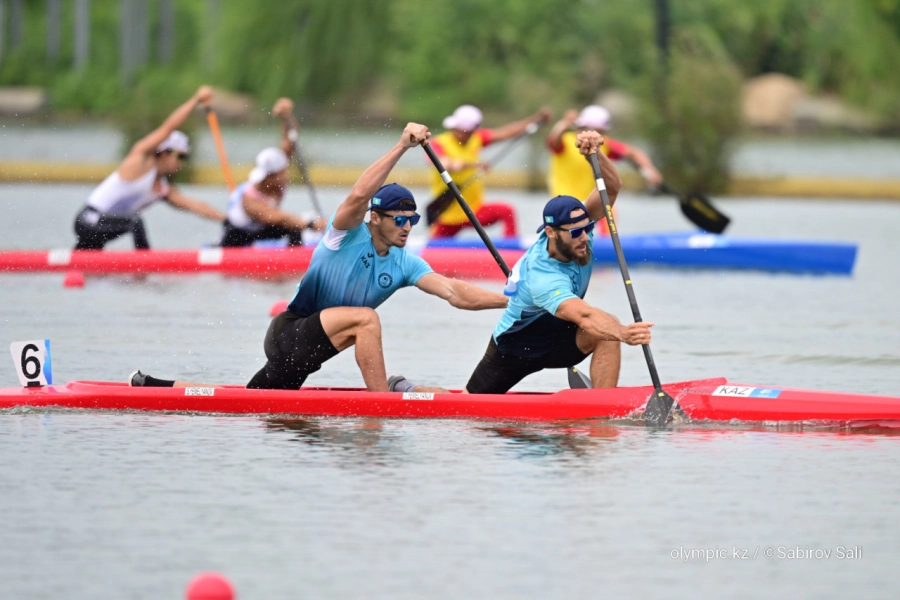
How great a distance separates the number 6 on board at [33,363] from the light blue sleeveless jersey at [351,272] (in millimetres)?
1400

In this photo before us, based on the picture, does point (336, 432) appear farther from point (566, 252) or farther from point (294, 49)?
point (294, 49)

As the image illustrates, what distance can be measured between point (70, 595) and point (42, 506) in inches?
52.6

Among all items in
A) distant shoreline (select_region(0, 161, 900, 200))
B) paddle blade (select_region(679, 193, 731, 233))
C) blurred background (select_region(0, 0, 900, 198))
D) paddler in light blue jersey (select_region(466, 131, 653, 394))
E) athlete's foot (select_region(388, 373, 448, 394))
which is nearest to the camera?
paddler in light blue jersey (select_region(466, 131, 653, 394))

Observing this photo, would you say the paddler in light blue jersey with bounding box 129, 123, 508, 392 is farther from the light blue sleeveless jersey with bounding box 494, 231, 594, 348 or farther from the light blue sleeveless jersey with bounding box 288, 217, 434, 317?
the light blue sleeveless jersey with bounding box 494, 231, 594, 348

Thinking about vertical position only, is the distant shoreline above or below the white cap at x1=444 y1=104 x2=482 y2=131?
above

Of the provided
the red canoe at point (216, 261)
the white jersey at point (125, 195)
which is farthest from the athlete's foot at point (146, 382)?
the red canoe at point (216, 261)

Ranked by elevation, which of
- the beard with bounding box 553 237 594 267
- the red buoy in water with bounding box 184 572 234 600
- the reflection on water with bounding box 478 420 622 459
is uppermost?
the beard with bounding box 553 237 594 267

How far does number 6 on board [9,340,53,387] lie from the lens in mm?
9430

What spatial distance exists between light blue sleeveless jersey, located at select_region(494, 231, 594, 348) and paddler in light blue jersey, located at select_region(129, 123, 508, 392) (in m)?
0.10

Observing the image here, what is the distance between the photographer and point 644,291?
16453 mm

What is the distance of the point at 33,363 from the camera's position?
9492 mm

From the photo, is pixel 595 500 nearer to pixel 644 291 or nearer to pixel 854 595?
pixel 854 595

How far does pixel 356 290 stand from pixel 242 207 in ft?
24.3

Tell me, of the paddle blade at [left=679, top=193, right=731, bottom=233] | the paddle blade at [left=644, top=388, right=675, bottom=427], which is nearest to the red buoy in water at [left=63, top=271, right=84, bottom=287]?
the paddle blade at [left=679, top=193, right=731, bottom=233]
